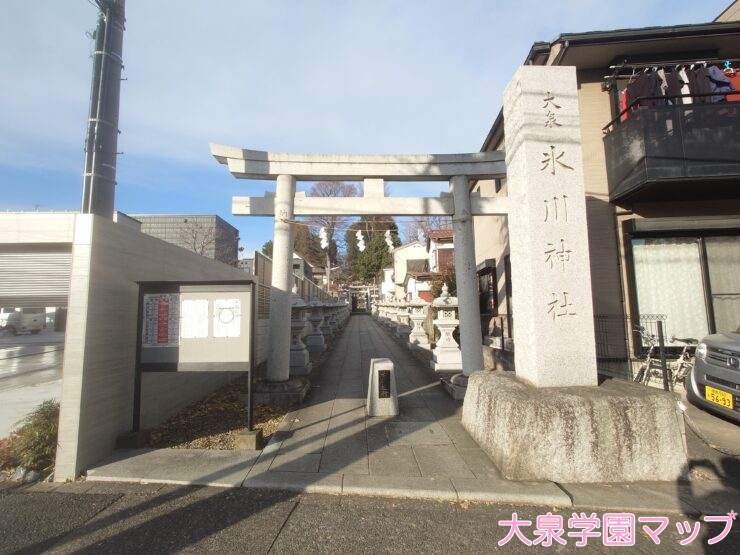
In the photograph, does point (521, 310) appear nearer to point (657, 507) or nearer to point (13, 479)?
point (657, 507)

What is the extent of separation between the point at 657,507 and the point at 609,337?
537 centimetres

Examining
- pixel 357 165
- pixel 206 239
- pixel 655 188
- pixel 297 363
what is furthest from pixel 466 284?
pixel 206 239

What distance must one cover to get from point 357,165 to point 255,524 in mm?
5932

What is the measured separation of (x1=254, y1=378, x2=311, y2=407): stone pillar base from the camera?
21.1 ft

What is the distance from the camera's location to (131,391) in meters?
4.77

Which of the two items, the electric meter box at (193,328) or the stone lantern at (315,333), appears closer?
the electric meter box at (193,328)

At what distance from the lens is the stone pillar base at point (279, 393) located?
21.1 feet

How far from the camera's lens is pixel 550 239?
14.7 feet

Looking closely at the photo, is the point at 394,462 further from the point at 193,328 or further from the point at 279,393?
the point at 193,328

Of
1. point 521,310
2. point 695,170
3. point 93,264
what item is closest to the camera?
point 93,264

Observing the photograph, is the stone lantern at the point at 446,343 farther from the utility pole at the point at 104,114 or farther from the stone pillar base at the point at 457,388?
the utility pole at the point at 104,114

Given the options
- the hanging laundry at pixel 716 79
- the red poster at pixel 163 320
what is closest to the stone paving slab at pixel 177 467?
the red poster at pixel 163 320

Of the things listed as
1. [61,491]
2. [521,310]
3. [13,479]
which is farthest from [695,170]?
[13,479]

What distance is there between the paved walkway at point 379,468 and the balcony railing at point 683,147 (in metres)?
5.77
